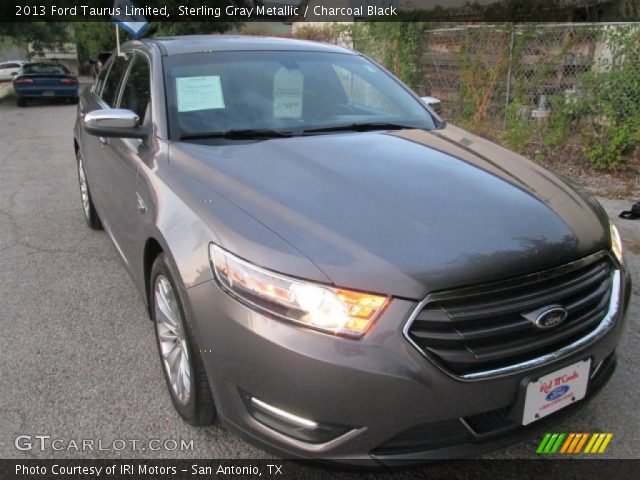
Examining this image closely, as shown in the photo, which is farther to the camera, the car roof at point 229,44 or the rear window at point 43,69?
the rear window at point 43,69

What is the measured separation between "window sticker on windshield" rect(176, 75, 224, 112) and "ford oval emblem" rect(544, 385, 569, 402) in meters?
2.06

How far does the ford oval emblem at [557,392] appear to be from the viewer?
1.90 meters

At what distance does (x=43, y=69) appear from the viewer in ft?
62.6

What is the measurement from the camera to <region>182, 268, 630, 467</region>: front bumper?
1.69 metres

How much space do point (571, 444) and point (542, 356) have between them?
0.70 meters

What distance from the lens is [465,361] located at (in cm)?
174

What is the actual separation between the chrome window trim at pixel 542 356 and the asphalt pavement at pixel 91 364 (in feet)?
1.84

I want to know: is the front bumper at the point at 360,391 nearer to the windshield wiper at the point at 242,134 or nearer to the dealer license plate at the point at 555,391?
the dealer license plate at the point at 555,391

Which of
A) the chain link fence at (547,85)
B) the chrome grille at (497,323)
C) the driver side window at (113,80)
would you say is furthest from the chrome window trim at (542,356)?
the chain link fence at (547,85)

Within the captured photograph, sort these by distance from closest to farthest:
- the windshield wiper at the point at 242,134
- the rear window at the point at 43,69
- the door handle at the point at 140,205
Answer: the door handle at the point at 140,205, the windshield wiper at the point at 242,134, the rear window at the point at 43,69

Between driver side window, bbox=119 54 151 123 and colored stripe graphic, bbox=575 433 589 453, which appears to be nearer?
colored stripe graphic, bbox=575 433 589 453

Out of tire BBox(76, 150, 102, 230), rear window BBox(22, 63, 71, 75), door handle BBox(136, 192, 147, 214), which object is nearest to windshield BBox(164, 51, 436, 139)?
door handle BBox(136, 192, 147, 214)

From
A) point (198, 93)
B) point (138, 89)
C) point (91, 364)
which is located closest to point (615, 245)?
point (198, 93)

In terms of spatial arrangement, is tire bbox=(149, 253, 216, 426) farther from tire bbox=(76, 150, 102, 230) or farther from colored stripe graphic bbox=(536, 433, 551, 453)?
tire bbox=(76, 150, 102, 230)
